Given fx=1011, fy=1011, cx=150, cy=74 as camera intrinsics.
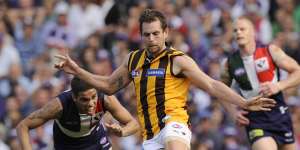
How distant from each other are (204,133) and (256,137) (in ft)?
14.4

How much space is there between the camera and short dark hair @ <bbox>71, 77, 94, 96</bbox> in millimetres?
11969

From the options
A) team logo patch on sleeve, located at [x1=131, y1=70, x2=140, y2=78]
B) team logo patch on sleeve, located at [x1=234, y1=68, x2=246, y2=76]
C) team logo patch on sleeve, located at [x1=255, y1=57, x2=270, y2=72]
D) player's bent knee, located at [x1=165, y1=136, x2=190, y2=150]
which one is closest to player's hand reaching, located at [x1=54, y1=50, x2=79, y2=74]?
team logo patch on sleeve, located at [x1=131, y1=70, x2=140, y2=78]

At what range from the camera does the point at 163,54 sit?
38.0ft

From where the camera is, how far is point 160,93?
11.5 metres

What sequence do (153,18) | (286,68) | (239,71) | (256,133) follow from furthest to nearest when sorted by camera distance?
(239,71)
(256,133)
(286,68)
(153,18)

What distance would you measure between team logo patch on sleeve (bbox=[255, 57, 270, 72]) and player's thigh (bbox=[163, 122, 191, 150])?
2620 mm

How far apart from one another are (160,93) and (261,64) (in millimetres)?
2625

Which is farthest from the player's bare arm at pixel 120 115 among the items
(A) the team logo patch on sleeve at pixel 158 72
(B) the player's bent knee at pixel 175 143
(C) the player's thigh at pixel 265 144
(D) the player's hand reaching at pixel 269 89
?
(C) the player's thigh at pixel 265 144

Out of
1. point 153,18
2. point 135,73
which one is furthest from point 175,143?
point 153,18

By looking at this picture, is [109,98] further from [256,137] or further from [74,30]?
[74,30]

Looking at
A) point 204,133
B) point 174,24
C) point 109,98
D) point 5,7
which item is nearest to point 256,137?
point 109,98

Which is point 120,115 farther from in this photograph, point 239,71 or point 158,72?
point 239,71

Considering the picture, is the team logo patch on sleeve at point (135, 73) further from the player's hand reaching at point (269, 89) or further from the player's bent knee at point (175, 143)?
the player's hand reaching at point (269, 89)

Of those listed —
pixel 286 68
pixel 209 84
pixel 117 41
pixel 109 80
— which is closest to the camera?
pixel 209 84
